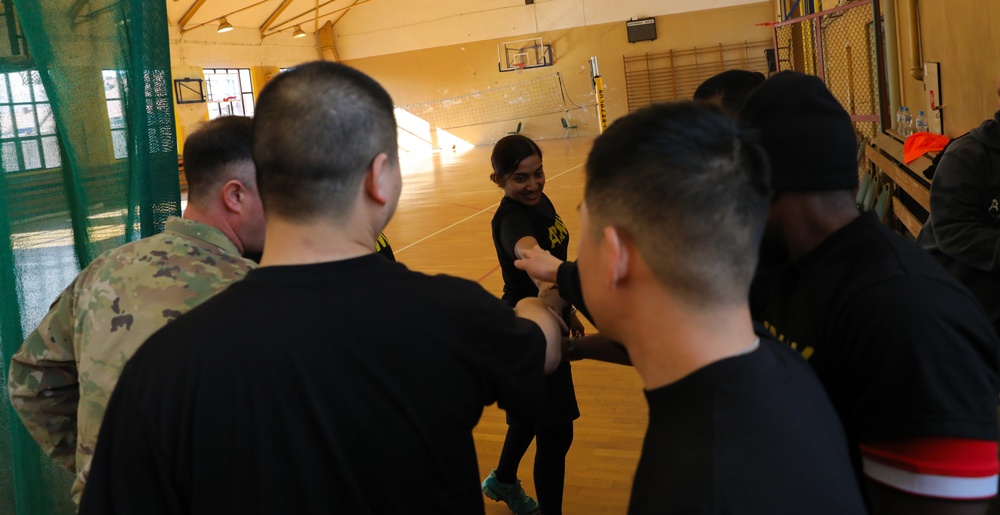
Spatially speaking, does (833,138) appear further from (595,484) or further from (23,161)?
(595,484)

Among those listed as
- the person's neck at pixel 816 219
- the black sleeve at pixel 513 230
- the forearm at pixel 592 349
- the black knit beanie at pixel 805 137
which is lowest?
the forearm at pixel 592 349

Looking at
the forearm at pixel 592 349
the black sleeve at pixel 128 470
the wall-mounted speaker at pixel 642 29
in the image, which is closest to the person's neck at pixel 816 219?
the forearm at pixel 592 349

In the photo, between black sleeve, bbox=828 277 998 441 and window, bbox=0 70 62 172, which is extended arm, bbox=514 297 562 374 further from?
window, bbox=0 70 62 172

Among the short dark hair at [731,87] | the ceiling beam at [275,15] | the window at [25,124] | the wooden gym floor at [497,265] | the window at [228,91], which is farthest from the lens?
the ceiling beam at [275,15]

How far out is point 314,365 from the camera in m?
1.15

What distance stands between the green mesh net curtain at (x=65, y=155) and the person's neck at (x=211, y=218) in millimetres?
833

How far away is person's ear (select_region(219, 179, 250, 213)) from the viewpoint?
186 cm

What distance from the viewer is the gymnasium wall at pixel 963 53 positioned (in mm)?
4535

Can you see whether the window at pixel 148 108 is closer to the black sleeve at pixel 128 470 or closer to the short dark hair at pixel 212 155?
the short dark hair at pixel 212 155

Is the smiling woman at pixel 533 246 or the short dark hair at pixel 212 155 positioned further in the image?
the smiling woman at pixel 533 246

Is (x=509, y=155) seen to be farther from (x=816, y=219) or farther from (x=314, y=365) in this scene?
(x=314, y=365)

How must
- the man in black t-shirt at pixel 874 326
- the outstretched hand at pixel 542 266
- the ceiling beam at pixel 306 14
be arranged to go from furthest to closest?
the ceiling beam at pixel 306 14 < the outstretched hand at pixel 542 266 < the man in black t-shirt at pixel 874 326

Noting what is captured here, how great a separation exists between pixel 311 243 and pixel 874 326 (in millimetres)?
833

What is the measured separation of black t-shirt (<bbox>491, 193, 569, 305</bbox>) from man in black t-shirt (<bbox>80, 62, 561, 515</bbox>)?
1.62m
